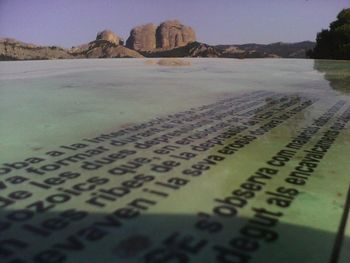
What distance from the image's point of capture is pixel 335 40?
94.3 feet

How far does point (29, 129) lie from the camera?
3.35 m

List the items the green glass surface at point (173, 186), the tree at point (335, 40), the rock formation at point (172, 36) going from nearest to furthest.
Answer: the green glass surface at point (173, 186) → the tree at point (335, 40) → the rock formation at point (172, 36)

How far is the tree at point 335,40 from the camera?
27.4m

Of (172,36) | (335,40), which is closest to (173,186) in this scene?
(335,40)

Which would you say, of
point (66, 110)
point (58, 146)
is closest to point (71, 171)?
point (58, 146)

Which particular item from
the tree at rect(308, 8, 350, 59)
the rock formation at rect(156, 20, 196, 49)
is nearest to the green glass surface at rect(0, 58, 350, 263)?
the tree at rect(308, 8, 350, 59)

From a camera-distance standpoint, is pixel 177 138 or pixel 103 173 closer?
pixel 103 173

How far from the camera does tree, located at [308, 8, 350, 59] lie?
27402mm

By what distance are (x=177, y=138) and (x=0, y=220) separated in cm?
158

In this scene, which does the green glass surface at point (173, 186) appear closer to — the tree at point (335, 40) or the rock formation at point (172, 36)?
the tree at point (335, 40)

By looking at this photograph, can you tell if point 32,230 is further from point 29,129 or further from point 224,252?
point 29,129

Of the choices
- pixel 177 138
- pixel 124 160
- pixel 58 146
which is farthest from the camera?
pixel 177 138

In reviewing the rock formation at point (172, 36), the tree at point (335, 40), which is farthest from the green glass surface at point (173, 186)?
the rock formation at point (172, 36)

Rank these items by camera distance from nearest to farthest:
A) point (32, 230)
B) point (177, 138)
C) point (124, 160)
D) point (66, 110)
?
point (32, 230)
point (124, 160)
point (177, 138)
point (66, 110)
